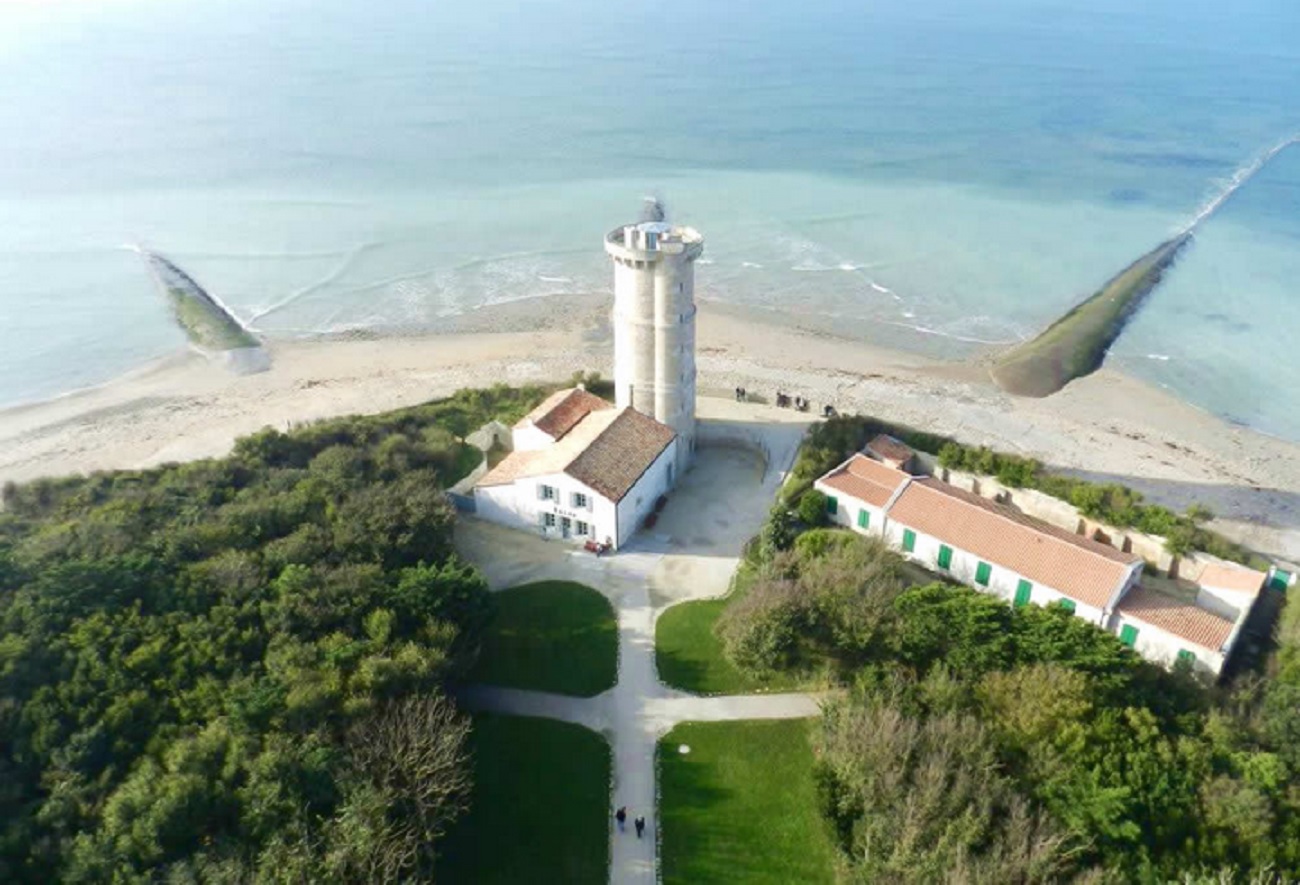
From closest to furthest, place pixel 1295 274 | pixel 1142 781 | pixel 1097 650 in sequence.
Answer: pixel 1142 781
pixel 1097 650
pixel 1295 274

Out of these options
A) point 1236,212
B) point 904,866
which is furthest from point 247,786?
point 1236,212

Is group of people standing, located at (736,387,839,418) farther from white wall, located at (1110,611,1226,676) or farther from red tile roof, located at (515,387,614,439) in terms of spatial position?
white wall, located at (1110,611,1226,676)

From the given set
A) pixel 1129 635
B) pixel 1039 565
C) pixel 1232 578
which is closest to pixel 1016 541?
pixel 1039 565

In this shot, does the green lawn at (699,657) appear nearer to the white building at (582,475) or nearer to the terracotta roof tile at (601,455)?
the white building at (582,475)

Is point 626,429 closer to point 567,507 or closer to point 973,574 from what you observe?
point 567,507

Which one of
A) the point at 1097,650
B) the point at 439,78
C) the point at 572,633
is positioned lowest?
the point at 572,633

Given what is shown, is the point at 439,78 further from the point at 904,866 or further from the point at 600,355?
the point at 904,866
